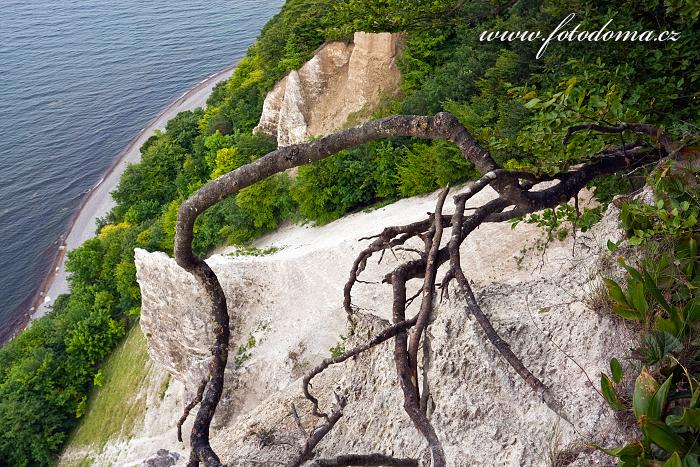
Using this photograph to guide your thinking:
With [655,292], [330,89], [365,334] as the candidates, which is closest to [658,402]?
[655,292]

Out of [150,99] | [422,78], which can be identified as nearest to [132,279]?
[422,78]

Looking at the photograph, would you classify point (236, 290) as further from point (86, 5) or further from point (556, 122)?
point (86, 5)

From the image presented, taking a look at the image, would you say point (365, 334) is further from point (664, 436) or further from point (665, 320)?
point (664, 436)

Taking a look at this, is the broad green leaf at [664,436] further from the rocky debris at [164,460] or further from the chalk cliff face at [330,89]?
the chalk cliff face at [330,89]

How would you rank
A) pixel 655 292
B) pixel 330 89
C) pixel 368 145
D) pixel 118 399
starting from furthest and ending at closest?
pixel 330 89 → pixel 118 399 → pixel 368 145 → pixel 655 292

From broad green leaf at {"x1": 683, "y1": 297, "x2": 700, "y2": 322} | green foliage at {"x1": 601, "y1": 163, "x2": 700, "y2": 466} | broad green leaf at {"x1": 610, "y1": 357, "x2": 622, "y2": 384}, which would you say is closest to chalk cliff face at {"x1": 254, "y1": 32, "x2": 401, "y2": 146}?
green foliage at {"x1": 601, "y1": 163, "x2": 700, "y2": 466}
